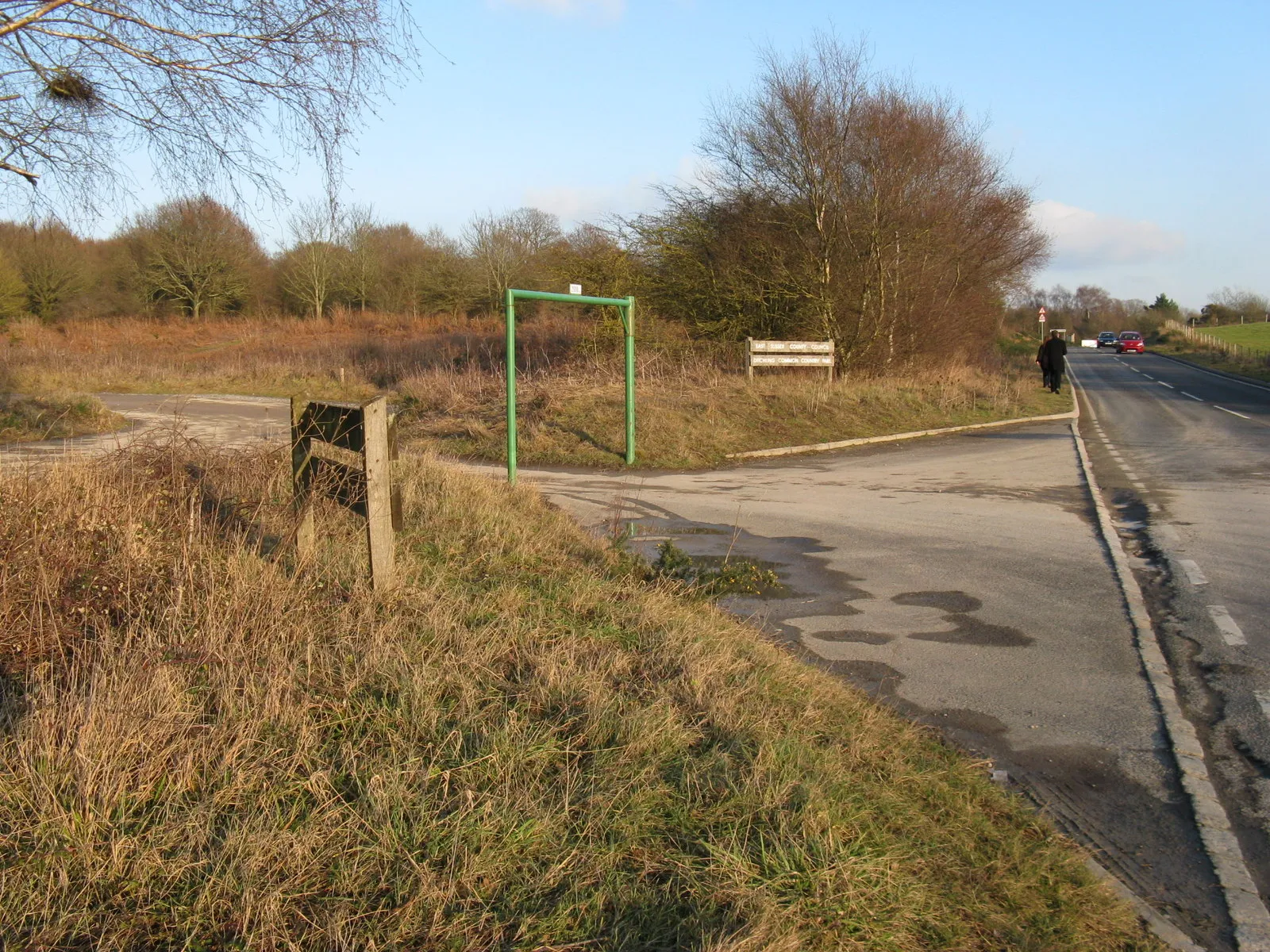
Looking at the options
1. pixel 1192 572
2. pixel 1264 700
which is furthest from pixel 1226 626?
pixel 1192 572

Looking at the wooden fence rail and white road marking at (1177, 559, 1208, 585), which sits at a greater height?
the wooden fence rail

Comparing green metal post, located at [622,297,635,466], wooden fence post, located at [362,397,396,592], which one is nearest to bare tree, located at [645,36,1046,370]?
green metal post, located at [622,297,635,466]

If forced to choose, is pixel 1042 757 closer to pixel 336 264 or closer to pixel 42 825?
pixel 42 825

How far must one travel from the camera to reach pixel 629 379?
15.0 meters

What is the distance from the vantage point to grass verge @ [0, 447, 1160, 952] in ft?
8.64

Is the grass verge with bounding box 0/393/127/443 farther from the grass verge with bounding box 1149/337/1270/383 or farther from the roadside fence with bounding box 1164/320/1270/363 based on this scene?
the roadside fence with bounding box 1164/320/1270/363

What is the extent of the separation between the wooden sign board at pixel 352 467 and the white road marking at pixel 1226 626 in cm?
511

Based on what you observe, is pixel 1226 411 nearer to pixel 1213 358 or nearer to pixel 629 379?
pixel 629 379

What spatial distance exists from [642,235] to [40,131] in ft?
66.2

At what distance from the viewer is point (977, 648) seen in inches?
240

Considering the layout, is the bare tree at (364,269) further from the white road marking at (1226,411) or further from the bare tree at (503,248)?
the white road marking at (1226,411)

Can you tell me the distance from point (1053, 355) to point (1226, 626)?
2469 centimetres

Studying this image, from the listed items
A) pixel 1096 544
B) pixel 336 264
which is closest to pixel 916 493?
pixel 1096 544

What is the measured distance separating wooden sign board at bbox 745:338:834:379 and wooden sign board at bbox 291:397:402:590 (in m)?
16.3
